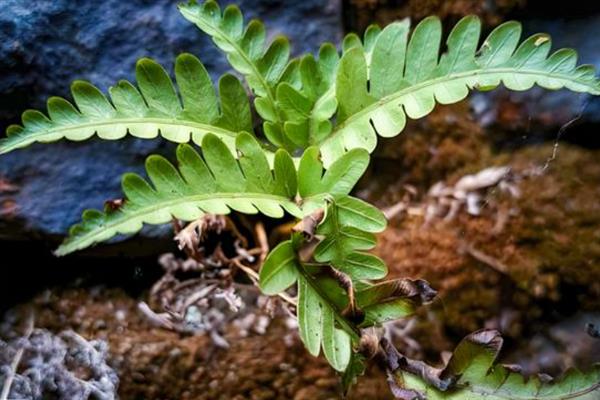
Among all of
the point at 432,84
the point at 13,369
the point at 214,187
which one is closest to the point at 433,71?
the point at 432,84

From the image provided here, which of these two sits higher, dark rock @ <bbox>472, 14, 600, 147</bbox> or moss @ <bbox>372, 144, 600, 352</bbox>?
dark rock @ <bbox>472, 14, 600, 147</bbox>

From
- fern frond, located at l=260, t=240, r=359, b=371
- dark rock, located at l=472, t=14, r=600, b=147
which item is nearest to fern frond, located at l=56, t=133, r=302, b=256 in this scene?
fern frond, located at l=260, t=240, r=359, b=371

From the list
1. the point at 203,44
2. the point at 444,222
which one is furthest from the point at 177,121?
the point at 444,222

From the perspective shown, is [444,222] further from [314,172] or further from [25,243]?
[25,243]

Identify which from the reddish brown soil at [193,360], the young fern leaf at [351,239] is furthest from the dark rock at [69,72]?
the young fern leaf at [351,239]

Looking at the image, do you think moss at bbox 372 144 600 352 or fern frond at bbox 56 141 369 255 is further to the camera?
moss at bbox 372 144 600 352

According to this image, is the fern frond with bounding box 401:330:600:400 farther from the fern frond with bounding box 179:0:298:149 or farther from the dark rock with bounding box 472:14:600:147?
the dark rock with bounding box 472:14:600:147
